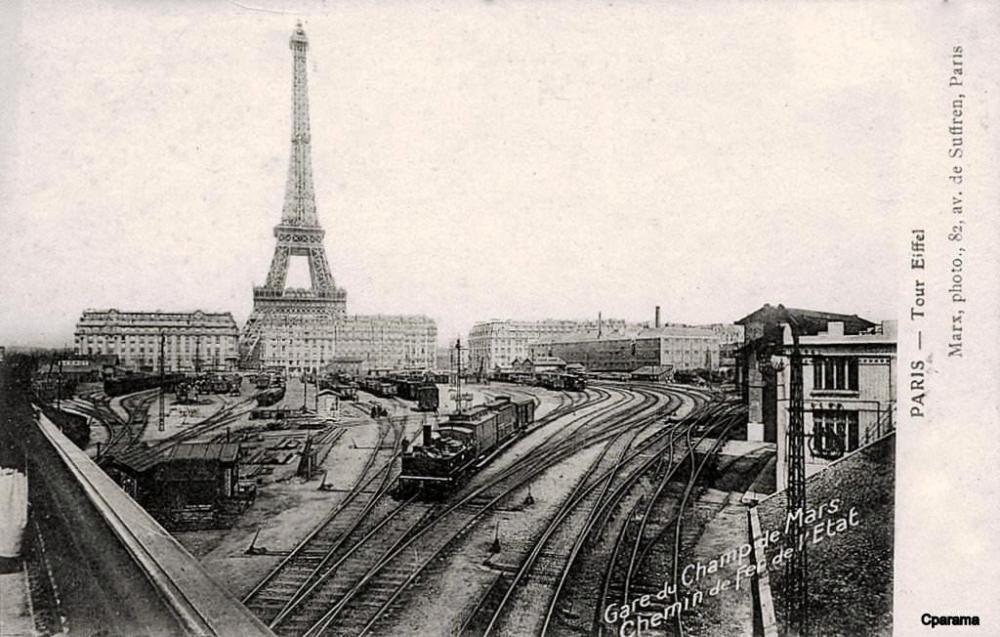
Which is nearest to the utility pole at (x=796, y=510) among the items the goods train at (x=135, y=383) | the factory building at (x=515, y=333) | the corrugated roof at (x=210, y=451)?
the factory building at (x=515, y=333)

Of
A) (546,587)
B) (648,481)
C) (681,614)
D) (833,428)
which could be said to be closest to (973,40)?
(833,428)

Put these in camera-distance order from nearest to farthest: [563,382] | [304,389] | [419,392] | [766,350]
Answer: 1. [766,350]
2. [304,389]
3. [419,392]
4. [563,382]

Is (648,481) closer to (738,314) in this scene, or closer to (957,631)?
(738,314)

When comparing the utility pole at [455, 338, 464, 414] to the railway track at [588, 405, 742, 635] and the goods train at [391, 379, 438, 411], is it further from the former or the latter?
the railway track at [588, 405, 742, 635]

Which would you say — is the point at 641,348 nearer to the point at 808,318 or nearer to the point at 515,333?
the point at 515,333

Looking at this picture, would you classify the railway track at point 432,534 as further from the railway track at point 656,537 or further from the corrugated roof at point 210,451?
the corrugated roof at point 210,451

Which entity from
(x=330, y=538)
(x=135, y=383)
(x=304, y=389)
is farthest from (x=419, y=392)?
(x=135, y=383)
